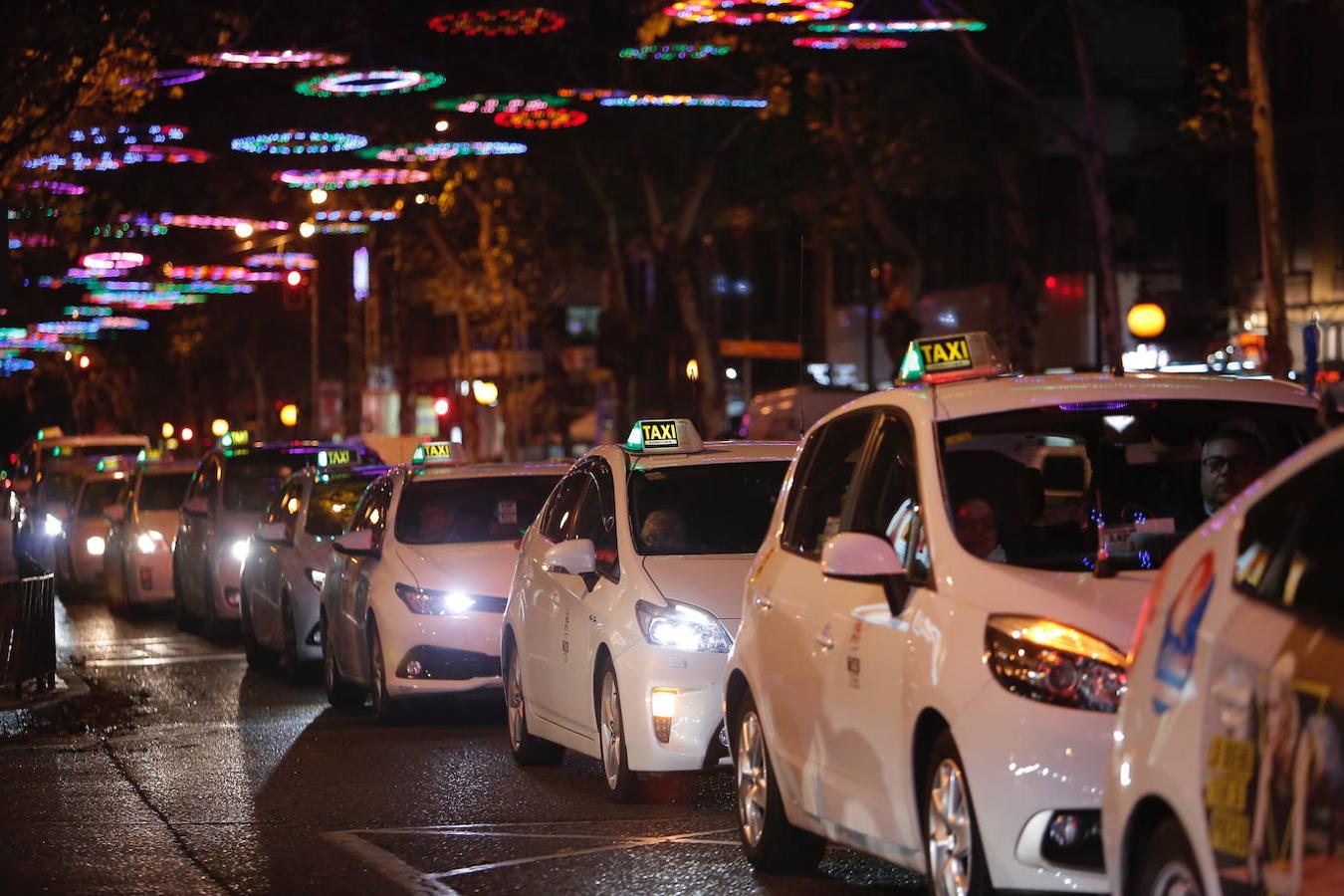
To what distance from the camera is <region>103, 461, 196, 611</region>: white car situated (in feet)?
87.3

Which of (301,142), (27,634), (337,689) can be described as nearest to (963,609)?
(337,689)

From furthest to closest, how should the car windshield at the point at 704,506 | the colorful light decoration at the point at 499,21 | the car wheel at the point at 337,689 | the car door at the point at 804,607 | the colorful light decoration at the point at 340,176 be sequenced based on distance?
the colorful light decoration at the point at 340,176 → the colorful light decoration at the point at 499,21 → the car wheel at the point at 337,689 → the car windshield at the point at 704,506 → the car door at the point at 804,607

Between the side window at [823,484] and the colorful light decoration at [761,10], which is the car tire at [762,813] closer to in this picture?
the side window at [823,484]

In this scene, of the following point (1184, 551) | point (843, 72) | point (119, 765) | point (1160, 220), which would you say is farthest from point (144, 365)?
point (1184, 551)

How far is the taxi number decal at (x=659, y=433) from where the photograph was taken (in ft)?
39.8

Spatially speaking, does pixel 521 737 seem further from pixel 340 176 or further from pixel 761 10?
pixel 340 176

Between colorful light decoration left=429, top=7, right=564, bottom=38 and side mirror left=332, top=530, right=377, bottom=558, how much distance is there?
60.8 feet

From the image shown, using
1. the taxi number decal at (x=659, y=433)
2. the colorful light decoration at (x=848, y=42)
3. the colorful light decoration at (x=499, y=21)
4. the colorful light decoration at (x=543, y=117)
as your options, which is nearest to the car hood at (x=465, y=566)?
the taxi number decal at (x=659, y=433)

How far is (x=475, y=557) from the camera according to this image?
49.1 ft

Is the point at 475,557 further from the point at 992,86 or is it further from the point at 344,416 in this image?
the point at 344,416

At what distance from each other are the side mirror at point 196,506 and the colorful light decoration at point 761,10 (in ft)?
26.0

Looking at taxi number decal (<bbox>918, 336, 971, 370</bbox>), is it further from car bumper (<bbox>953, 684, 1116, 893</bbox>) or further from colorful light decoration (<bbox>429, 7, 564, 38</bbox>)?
colorful light decoration (<bbox>429, 7, 564, 38</bbox>)

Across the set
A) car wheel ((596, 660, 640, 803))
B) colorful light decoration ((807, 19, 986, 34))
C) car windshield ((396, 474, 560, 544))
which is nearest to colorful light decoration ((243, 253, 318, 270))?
colorful light decoration ((807, 19, 986, 34))

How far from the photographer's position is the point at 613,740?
1100 centimetres
